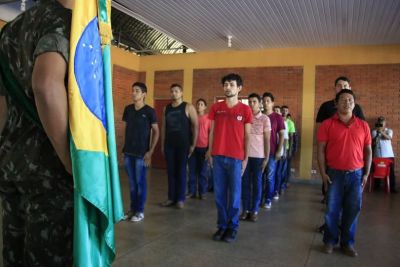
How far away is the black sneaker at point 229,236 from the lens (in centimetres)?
376

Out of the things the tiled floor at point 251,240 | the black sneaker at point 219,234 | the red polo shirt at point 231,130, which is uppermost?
the red polo shirt at point 231,130

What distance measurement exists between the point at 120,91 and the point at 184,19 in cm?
399

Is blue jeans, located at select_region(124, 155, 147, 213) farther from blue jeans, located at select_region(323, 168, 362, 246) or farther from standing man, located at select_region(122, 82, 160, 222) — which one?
blue jeans, located at select_region(323, 168, 362, 246)

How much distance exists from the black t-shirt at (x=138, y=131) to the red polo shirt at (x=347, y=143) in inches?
88.6

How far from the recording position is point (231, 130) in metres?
3.88

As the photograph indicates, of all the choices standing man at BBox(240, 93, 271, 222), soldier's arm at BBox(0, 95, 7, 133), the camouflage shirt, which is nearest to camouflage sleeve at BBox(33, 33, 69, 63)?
the camouflage shirt

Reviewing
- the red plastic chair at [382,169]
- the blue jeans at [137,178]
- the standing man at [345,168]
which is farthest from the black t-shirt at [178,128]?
the red plastic chair at [382,169]

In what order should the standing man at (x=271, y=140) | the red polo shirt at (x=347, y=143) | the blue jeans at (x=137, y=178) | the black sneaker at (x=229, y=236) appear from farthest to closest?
1. the standing man at (x=271, y=140)
2. the blue jeans at (x=137, y=178)
3. the black sneaker at (x=229, y=236)
4. the red polo shirt at (x=347, y=143)

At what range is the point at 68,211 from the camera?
3.96 ft

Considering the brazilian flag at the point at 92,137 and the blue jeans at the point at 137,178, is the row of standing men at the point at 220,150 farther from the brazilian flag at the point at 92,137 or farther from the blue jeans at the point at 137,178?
the brazilian flag at the point at 92,137

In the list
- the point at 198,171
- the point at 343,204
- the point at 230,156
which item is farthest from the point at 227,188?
the point at 198,171

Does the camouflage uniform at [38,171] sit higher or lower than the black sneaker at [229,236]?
higher

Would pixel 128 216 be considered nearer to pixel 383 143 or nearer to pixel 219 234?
pixel 219 234

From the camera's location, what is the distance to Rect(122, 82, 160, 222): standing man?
175 inches
